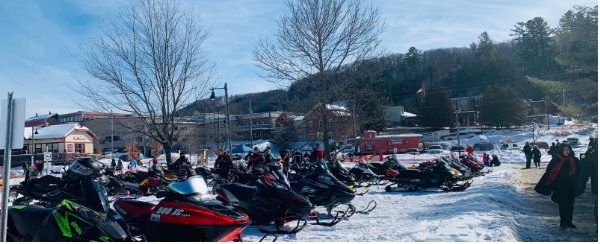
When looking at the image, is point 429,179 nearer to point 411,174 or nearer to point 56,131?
point 411,174

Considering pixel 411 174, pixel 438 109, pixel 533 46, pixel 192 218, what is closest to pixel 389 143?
pixel 438 109

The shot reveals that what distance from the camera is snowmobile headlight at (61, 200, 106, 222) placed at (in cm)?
465

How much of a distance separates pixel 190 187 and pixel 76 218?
1.43m

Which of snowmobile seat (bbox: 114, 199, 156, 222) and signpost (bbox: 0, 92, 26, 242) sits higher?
signpost (bbox: 0, 92, 26, 242)

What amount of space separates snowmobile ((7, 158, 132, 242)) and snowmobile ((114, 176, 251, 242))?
17.7 inches

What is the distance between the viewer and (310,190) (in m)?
8.30

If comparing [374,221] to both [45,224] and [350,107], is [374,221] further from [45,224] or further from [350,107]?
[350,107]

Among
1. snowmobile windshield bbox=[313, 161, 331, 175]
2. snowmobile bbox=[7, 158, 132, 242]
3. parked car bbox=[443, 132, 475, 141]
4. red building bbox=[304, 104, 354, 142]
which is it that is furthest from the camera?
parked car bbox=[443, 132, 475, 141]

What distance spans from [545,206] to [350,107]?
871cm

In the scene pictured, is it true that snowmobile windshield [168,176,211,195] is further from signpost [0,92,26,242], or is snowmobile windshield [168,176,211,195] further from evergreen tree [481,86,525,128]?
evergreen tree [481,86,525,128]

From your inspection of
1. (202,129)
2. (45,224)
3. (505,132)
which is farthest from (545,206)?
(505,132)

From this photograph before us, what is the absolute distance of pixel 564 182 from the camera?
6988mm

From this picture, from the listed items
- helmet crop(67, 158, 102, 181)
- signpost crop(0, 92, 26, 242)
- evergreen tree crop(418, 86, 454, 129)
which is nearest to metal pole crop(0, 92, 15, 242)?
signpost crop(0, 92, 26, 242)

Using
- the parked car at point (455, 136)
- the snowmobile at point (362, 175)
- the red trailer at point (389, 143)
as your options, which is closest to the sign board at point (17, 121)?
the snowmobile at point (362, 175)
